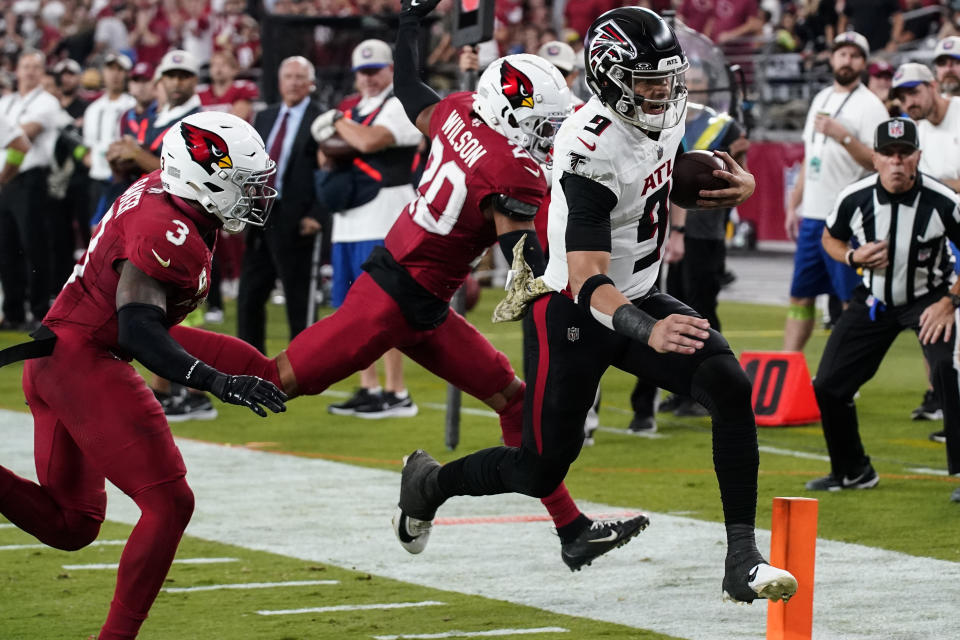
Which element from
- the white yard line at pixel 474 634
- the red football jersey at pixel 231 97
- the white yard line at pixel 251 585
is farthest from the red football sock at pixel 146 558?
the red football jersey at pixel 231 97

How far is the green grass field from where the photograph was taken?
17.7 feet

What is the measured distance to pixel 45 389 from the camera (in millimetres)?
4914

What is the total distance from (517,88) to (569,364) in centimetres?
135

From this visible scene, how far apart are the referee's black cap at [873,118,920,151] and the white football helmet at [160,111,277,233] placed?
11.0 ft

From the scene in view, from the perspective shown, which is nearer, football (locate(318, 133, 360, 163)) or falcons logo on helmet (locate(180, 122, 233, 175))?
falcons logo on helmet (locate(180, 122, 233, 175))

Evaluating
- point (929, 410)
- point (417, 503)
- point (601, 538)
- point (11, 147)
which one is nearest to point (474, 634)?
point (601, 538)

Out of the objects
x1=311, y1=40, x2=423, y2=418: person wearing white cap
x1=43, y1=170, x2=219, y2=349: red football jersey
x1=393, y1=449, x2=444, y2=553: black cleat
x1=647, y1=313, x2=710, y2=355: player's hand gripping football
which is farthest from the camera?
x1=311, y1=40, x2=423, y2=418: person wearing white cap

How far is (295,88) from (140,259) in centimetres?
569

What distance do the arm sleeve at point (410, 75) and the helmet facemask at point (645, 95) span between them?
188 centimetres

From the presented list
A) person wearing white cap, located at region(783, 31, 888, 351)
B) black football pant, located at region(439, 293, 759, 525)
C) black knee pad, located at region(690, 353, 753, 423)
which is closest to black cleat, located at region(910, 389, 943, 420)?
person wearing white cap, located at region(783, 31, 888, 351)

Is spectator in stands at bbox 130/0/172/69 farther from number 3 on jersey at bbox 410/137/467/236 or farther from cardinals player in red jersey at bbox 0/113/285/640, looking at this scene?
cardinals player in red jersey at bbox 0/113/285/640

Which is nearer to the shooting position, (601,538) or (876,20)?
(601,538)

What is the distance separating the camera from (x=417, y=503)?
6.01 m

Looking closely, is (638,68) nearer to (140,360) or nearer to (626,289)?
(626,289)
